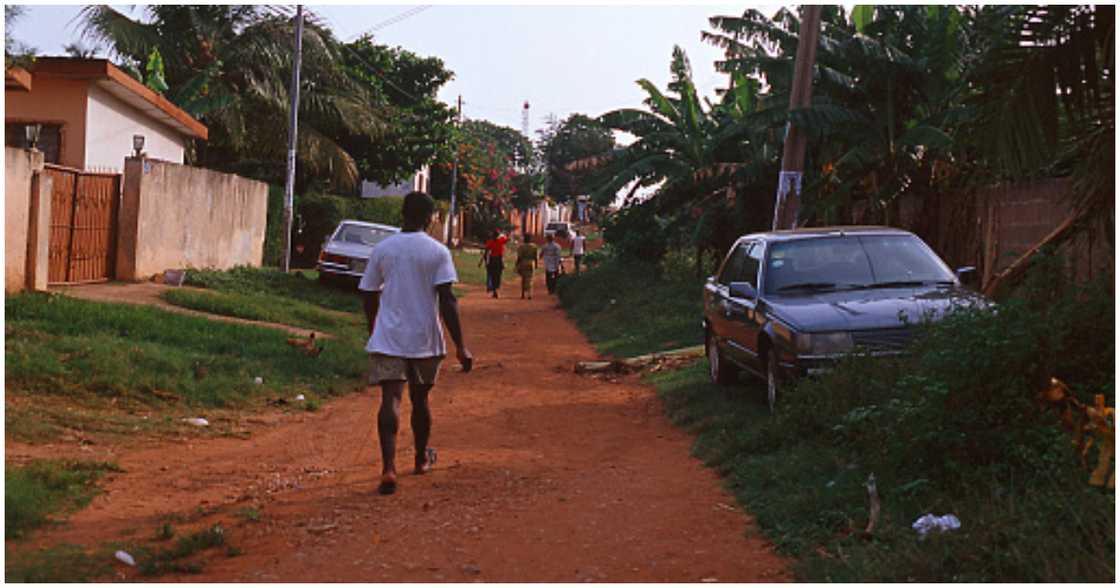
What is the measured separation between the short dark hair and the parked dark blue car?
3.23m

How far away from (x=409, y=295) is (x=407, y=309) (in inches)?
3.4

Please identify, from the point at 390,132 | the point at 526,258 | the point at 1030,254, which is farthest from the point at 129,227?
the point at 390,132

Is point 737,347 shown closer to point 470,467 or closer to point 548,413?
point 548,413

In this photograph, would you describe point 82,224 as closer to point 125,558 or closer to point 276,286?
point 276,286

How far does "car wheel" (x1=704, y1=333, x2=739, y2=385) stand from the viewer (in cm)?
1168

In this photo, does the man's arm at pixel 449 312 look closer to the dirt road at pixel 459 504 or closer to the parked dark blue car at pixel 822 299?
the dirt road at pixel 459 504

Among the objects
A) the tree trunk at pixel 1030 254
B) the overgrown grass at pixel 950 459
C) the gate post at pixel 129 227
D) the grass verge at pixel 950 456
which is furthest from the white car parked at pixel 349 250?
the overgrown grass at pixel 950 459

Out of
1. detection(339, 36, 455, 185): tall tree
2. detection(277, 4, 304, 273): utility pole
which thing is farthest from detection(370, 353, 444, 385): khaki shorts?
detection(339, 36, 455, 185): tall tree

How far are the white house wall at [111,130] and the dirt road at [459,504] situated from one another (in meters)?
11.4

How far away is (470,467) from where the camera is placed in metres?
8.36

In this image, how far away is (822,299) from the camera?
32.9 feet

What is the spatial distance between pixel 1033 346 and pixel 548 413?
213 inches

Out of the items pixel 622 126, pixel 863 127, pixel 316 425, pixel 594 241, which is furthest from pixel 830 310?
pixel 594 241

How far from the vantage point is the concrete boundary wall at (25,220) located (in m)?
14.2
